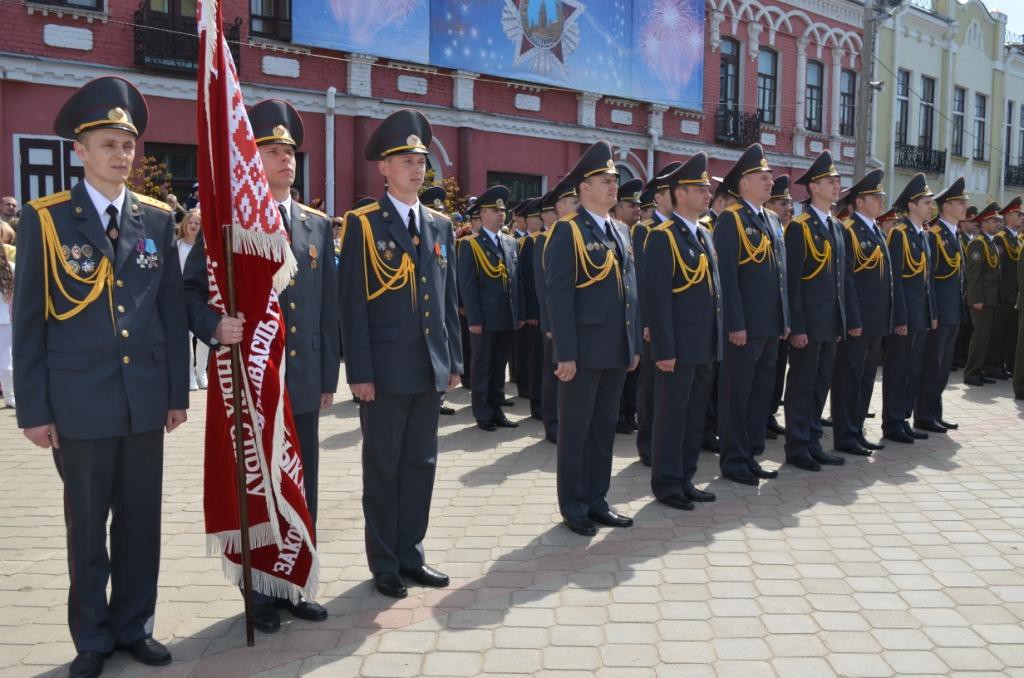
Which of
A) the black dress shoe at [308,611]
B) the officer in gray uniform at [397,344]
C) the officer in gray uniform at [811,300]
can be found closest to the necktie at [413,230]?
the officer in gray uniform at [397,344]

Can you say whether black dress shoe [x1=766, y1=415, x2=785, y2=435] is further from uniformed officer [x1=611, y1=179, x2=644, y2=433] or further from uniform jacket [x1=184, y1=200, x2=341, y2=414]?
uniform jacket [x1=184, y1=200, x2=341, y2=414]

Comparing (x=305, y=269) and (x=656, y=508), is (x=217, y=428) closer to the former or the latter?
(x=305, y=269)

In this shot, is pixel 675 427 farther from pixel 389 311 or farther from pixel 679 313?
pixel 389 311

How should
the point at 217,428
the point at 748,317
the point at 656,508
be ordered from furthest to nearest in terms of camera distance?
the point at 748,317
the point at 656,508
the point at 217,428

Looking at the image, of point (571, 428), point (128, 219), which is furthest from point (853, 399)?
point (128, 219)

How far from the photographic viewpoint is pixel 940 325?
8.02 metres

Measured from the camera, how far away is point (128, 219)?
3.53 meters

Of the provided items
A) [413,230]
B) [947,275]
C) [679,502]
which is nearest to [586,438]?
[679,502]

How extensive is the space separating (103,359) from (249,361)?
0.54m

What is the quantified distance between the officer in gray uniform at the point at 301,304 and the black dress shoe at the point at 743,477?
323 cm

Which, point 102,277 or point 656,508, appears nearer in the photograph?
point 102,277

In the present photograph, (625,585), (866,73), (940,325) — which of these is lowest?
(625,585)

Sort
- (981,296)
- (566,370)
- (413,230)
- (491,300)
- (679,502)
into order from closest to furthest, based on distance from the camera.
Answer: (413,230) → (566,370) → (679,502) → (491,300) → (981,296)

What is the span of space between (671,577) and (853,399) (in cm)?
344
